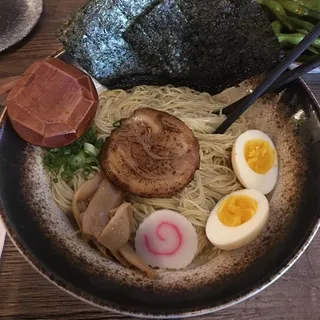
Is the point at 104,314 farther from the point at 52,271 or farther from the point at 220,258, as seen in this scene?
the point at 220,258

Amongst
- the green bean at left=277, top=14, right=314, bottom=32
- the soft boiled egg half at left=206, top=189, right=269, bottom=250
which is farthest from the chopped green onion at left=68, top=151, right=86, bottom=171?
the green bean at left=277, top=14, right=314, bottom=32

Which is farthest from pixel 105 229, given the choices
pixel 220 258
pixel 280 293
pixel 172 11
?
pixel 172 11

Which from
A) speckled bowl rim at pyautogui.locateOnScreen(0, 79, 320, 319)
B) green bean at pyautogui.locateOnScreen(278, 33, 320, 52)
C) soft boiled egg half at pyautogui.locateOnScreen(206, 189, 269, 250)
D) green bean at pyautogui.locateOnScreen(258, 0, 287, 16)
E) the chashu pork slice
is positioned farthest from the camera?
green bean at pyautogui.locateOnScreen(258, 0, 287, 16)

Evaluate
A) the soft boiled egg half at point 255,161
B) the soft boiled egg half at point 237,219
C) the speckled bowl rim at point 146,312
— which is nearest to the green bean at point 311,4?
the soft boiled egg half at point 255,161

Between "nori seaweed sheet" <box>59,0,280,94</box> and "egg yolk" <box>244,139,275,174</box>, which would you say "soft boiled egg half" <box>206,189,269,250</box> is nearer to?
"egg yolk" <box>244,139,275,174</box>

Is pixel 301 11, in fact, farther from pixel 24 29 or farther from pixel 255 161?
pixel 24 29

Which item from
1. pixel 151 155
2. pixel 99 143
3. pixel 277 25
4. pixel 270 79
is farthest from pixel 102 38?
pixel 277 25
